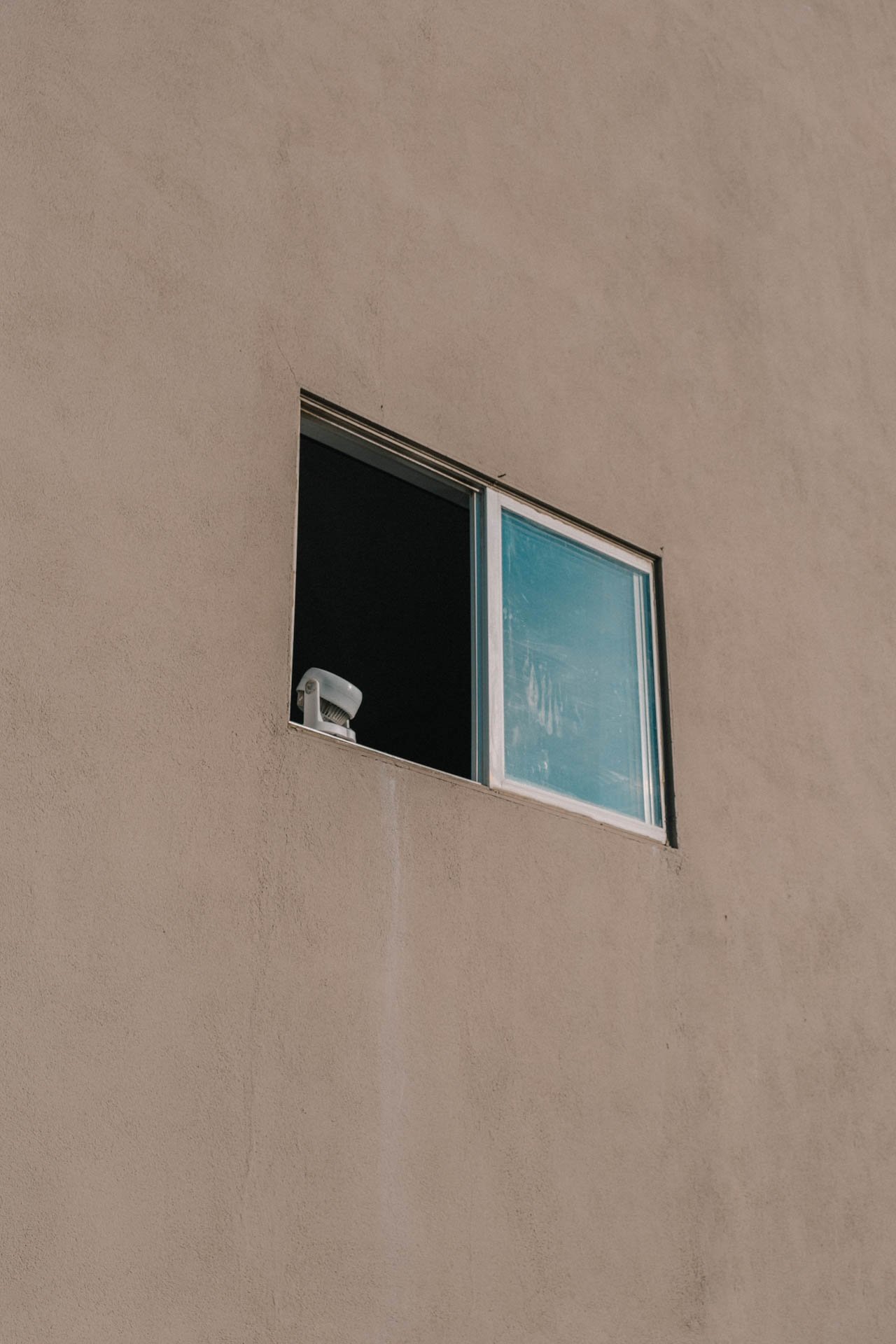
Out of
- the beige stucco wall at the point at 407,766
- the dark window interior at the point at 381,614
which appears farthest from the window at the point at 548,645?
the dark window interior at the point at 381,614

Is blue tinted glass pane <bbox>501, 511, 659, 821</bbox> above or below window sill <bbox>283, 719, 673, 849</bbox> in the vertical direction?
above

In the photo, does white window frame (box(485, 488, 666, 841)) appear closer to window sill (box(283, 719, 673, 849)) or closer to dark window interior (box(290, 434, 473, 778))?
window sill (box(283, 719, 673, 849))

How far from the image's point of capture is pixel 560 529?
6.40 m

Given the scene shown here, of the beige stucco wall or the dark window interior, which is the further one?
the dark window interior

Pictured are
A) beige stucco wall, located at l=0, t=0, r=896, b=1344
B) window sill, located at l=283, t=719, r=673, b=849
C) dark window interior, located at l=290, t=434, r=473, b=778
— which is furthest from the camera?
dark window interior, located at l=290, t=434, r=473, b=778

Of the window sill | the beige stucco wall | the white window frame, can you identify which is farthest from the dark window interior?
the window sill

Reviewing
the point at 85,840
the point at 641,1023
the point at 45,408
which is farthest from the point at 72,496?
the point at 641,1023

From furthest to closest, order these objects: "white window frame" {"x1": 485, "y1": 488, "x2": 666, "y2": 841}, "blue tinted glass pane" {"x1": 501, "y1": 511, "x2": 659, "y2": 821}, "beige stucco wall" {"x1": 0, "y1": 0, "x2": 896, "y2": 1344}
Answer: "blue tinted glass pane" {"x1": 501, "y1": 511, "x2": 659, "y2": 821} → "white window frame" {"x1": 485, "y1": 488, "x2": 666, "y2": 841} → "beige stucco wall" {"x1": 0, "y1": 0, "x2": 896, "y2": 1344}

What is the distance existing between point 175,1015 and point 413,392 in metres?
2.48

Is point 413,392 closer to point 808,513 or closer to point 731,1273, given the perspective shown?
point 808,513

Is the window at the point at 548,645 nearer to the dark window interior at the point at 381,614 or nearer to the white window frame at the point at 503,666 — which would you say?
the white window frame at the point at 503,666

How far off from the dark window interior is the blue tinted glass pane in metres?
3.41

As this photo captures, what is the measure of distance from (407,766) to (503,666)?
0.70 m

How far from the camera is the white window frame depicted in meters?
5.85
